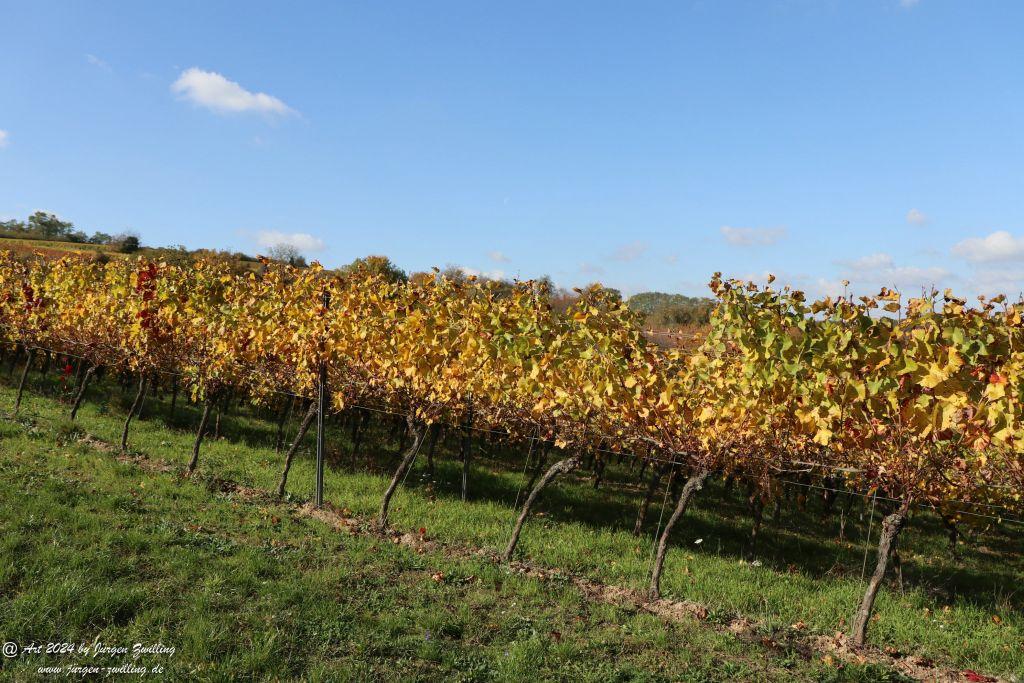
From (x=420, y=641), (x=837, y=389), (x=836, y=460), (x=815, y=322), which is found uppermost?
(x=815, y=322)

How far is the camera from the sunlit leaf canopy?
5422mm

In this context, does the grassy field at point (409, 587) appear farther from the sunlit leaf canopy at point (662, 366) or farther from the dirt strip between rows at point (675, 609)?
the sunlit leaf canopy at point (662, 366)

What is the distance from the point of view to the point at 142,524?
21.3 ft

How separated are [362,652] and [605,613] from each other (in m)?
2.38

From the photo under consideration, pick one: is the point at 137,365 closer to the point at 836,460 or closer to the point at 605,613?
the point at 605,613

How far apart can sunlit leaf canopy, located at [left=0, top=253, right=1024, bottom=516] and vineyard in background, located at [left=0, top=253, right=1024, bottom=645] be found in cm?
2

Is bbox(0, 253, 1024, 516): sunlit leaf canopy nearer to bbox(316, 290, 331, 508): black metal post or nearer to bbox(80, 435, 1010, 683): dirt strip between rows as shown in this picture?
bbox(316, 290, 331, 508): black metal post

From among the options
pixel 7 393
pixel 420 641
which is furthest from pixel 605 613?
pixel 7 393

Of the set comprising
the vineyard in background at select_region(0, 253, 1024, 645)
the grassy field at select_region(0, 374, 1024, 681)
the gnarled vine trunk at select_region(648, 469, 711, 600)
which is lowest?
the grassy field at select_region(0, 374, 1024, 681)

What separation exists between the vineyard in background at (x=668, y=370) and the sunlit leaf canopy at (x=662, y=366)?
23 mm

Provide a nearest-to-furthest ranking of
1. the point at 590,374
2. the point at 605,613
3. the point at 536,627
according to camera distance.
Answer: the point at 536,627, the point at 605,613, the point at 590,374

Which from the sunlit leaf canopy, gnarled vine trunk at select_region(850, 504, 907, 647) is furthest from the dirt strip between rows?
the sunlit leaf canopy

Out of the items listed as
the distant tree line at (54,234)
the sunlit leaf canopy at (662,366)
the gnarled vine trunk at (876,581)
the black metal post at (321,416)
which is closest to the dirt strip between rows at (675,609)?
the gnarled vine trunk at (876,581)

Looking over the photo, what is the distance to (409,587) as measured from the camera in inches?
229
